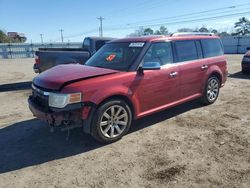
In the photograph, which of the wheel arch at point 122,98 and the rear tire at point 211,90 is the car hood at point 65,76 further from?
the rear tire at point 211,90

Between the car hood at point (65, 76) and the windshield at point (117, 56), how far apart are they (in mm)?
318

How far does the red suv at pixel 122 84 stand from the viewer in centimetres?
411

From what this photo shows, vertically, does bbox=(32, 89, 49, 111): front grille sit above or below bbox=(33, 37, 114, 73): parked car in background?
below

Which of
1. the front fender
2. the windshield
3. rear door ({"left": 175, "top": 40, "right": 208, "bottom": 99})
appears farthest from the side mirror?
rear door ({"left": 175, "top": 40, "right": 208, "bottom": 99})

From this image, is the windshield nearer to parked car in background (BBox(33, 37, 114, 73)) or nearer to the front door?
the front door

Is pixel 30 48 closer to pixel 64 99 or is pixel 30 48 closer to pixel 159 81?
pixel 159 81

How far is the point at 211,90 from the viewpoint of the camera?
263 inches

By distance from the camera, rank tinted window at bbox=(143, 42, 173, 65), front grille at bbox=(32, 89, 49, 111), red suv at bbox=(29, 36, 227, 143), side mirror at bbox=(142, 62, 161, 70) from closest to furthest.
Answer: red suv at bbox=(29, 36, 227, 143) < front grille at bbox=(32, 89, 49, 111) < side mirror at bbox=(142, 62, 161, 70) < tinted window at bbox=(143, 42, 173, 65)

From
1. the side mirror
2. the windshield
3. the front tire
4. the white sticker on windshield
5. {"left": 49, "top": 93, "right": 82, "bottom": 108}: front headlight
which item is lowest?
the front tire

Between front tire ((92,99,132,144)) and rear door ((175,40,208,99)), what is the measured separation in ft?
5.48

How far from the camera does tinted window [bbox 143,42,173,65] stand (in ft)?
16.4

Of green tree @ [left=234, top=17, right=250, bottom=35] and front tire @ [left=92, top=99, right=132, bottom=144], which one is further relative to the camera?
green tree @ [left=234, top=17, right=250, bottom=35]

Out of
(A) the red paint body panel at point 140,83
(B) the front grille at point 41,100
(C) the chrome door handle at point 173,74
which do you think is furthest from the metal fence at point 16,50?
(C) the chrome door handle at point 173,74

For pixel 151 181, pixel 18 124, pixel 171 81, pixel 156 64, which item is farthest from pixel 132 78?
pixel 18 124
